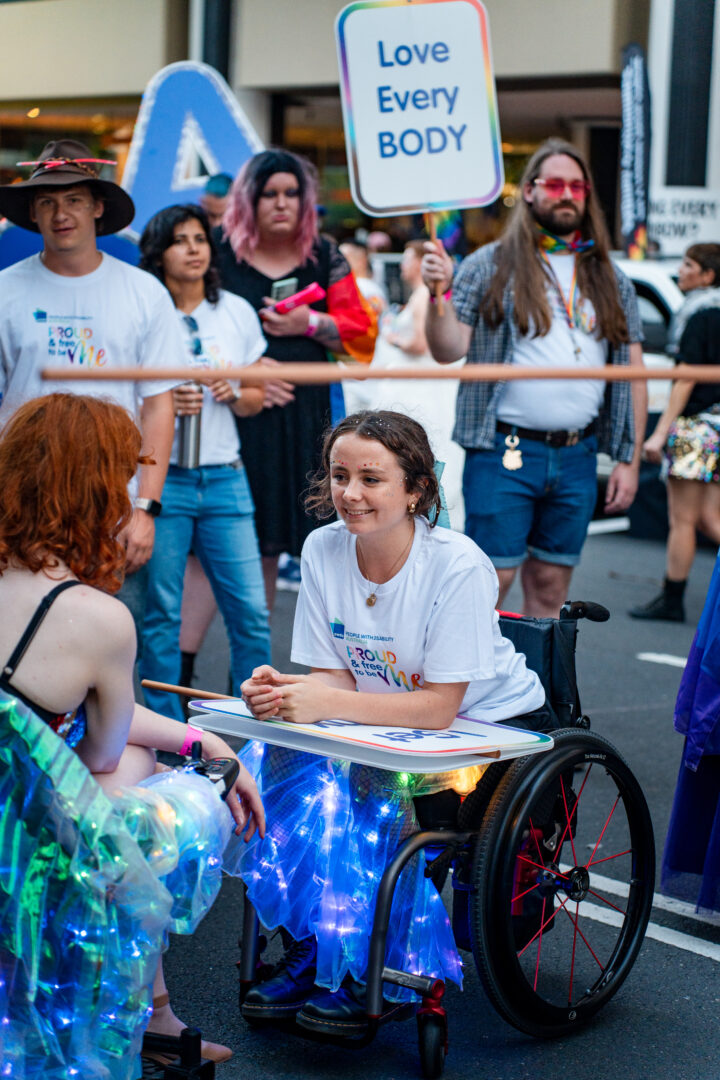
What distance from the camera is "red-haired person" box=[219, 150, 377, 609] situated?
4.70 metres

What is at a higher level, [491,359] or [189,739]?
[491,359]

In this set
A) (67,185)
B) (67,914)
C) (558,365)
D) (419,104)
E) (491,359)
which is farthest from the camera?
(491,359)

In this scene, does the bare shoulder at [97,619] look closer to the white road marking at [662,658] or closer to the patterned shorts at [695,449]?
the white road marking at [662,658]

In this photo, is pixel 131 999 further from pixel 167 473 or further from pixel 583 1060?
pixel 167 473

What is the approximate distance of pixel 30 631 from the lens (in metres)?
2.15

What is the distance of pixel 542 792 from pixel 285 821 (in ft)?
1.64

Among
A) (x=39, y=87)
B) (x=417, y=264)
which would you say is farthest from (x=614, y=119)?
(x=417, y=264)

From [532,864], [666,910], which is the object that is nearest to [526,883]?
[532,864]

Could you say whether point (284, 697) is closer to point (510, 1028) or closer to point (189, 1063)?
point (189, 1063)

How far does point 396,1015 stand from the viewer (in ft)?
8.56

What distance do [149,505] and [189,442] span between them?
1.52 feet

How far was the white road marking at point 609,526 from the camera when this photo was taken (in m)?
9.23

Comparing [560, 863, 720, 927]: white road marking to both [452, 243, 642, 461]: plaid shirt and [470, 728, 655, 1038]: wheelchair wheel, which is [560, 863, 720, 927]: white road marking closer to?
[470, 728, 655, 1038]: wheelchair wheel

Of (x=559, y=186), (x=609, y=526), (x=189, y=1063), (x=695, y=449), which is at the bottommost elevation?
(x=189, y=1063)
